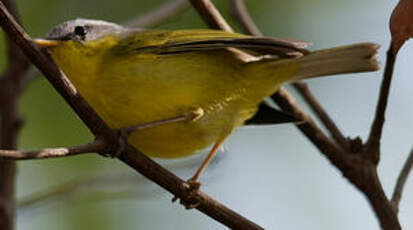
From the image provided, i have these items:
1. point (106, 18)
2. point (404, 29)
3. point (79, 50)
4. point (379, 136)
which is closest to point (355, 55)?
point (379, 136)

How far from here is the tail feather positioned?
3730 millimetres

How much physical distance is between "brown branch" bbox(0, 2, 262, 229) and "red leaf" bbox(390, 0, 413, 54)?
3.02ft

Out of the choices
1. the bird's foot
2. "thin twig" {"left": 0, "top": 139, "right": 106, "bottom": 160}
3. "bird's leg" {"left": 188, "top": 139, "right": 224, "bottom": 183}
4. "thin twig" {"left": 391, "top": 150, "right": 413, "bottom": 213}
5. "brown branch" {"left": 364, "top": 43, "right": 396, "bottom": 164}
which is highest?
"bird's leg" {"left": 188, "top": 139, "right": 224, "bottom": 183}

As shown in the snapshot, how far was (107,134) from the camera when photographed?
2.68 metres

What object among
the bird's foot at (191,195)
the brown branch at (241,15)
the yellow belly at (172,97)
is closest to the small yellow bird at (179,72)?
the yellow belly at (172,97)

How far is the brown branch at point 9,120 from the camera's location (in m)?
3.28

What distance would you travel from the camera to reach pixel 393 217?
2896mm

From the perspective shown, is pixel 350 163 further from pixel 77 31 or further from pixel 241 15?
pixel 77 31

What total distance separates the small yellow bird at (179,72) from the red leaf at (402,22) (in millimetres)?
860

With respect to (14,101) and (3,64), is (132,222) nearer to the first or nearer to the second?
(3,64)

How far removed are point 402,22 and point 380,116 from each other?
2.02ft

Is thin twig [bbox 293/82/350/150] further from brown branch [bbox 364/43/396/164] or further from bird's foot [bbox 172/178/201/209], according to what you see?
bird's foot [bbox 172/178/201/209]

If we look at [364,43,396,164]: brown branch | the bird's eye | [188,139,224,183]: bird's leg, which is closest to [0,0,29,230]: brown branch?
the bird's eye

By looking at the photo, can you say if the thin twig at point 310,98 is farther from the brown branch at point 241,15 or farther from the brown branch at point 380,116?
the brown branch at point 380,116
